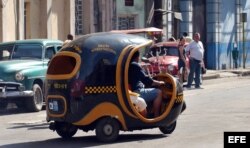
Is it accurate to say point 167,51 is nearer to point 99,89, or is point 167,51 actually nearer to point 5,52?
point 5,52

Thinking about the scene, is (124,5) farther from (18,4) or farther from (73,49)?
(73,49)

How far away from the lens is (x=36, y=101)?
20734mm

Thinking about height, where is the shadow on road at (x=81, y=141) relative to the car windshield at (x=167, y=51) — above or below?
below

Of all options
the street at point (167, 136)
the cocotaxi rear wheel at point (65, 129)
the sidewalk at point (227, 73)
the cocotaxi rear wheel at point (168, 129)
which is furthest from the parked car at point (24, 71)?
the sidewalk at point (227, 73)

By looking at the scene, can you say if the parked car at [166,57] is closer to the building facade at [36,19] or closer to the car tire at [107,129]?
the building facade at [36,19]

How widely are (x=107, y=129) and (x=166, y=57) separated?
13766mm

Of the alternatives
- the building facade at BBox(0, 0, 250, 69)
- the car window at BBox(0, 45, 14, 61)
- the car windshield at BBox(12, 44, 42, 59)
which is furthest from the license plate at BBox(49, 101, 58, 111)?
the building facade at BBox(0, 0, 250, 69)

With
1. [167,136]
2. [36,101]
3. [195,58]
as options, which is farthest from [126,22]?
[167,136]

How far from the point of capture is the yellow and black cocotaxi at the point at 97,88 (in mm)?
13719

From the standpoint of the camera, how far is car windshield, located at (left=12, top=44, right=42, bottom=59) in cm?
2133

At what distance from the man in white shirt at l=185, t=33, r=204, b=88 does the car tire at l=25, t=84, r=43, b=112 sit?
750 cm

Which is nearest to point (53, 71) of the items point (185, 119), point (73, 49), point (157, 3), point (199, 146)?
point (73, 49)

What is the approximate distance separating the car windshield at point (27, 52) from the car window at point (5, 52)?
0.20 meters

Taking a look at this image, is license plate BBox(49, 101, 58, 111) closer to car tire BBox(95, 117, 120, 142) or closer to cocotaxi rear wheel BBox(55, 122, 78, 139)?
cocotaxi rear wheel BBox(55, 122, 78, 139)
